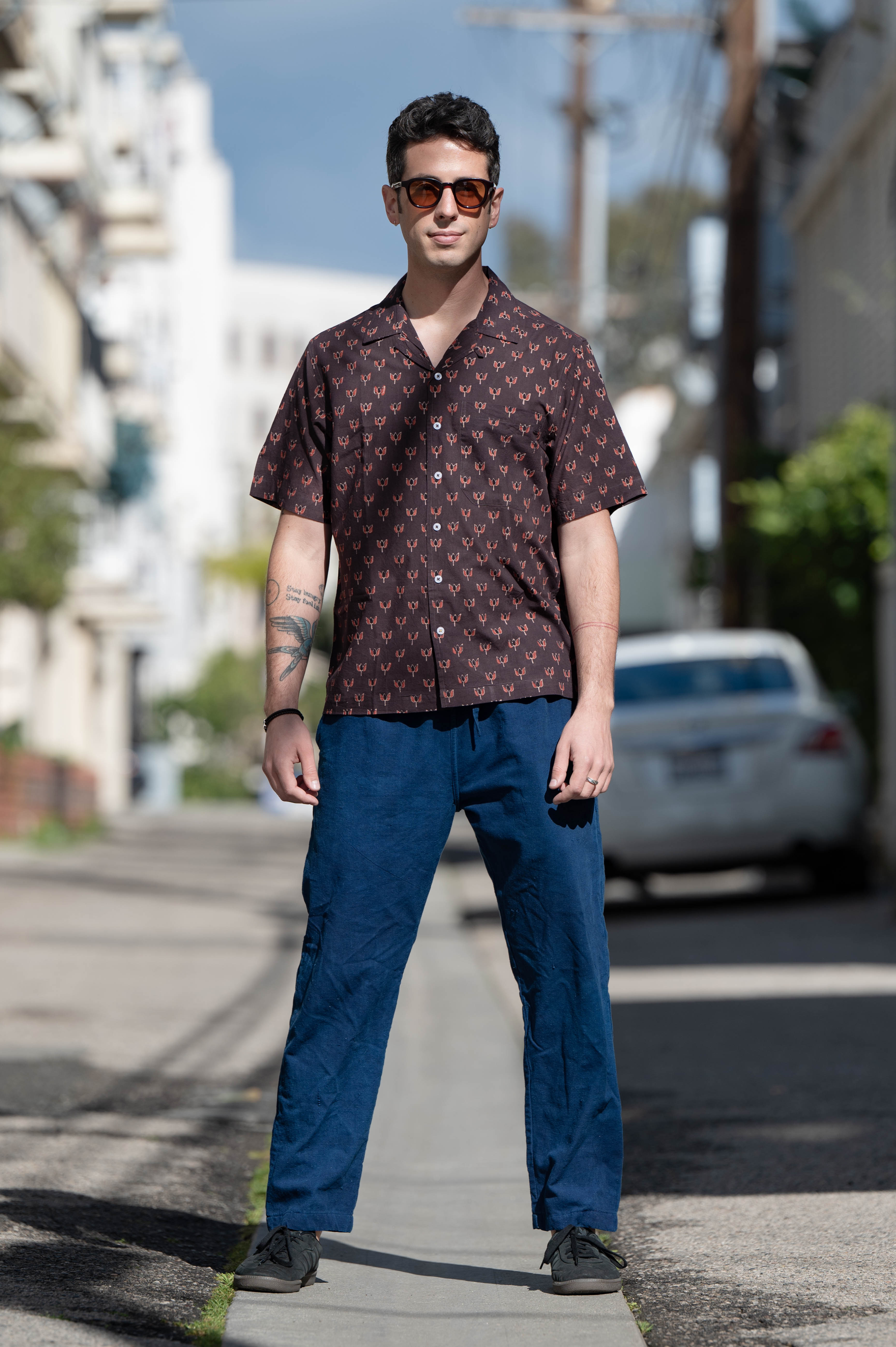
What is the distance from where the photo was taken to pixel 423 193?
3309mm

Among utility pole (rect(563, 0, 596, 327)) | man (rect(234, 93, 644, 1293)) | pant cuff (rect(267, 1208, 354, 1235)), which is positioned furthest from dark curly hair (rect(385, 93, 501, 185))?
utility pole (rect(563, 0, 596, 327))

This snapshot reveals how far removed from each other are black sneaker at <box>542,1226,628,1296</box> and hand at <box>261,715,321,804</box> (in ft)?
2.81

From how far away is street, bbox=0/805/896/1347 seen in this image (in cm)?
311

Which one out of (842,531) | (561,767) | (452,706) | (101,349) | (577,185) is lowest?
(561,767)

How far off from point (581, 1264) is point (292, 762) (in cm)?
98

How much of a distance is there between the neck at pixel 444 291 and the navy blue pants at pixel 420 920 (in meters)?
0.73

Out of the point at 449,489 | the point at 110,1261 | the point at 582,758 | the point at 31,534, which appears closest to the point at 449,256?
the point at 449,489

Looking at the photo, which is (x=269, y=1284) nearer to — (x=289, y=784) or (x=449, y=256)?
(x=289, y=784)

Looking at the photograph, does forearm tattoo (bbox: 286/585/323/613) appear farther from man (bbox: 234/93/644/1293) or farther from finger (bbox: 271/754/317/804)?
finger (bbox: 271/754/317/804)

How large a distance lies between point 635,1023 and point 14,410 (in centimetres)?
1822

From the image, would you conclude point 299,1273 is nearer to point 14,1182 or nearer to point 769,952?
point 14,1182

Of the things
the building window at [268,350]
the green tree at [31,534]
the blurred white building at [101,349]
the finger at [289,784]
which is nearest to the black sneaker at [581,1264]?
the finger at [289,784]

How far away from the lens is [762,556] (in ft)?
49.6

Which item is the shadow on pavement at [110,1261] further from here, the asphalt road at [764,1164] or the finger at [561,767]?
the finger at [561,767]
